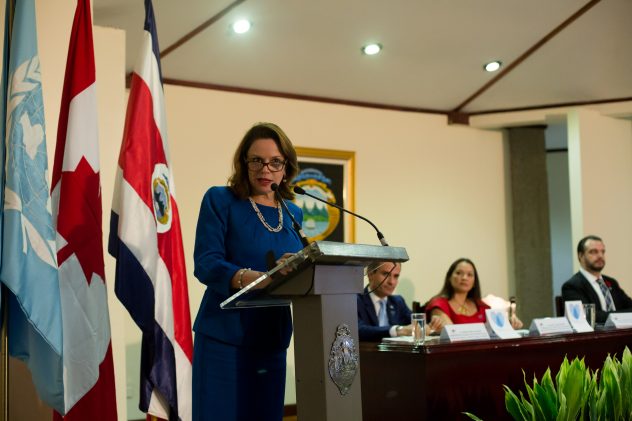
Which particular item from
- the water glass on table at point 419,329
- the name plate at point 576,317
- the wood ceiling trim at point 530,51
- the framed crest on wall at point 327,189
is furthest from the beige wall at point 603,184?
the water glass on table at point 419,329

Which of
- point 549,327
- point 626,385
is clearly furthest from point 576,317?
point 626,385

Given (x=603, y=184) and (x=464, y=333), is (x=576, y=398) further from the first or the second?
(x=603, y=184)

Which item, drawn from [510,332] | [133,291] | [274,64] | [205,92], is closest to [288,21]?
[274,64]

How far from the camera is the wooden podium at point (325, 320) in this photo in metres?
1.93

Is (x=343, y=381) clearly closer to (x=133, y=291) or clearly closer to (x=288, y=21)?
(x=133, y=291)

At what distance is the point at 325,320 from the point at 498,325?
2.00 m

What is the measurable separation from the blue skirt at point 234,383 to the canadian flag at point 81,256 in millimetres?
398

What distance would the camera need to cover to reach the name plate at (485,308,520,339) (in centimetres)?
372

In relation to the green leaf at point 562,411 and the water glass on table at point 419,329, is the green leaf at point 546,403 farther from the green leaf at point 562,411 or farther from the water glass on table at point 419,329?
the water glass on table at point 419,329

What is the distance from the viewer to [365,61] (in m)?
6.04

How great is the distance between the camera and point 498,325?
12.4 ft

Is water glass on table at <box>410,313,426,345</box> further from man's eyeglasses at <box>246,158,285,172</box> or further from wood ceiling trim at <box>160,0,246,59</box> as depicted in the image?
wood ceiling trim at <box>160,0,246,59</box>

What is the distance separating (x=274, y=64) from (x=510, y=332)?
2881 mm

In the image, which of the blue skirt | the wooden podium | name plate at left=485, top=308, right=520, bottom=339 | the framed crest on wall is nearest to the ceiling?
the framed crest on wall
